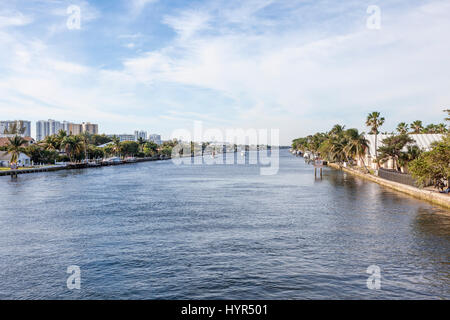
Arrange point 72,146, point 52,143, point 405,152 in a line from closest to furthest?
point 405,152 → point 52,143 → point 72,146

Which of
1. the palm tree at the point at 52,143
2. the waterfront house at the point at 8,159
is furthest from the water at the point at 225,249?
the palm tree at the point at 52,143

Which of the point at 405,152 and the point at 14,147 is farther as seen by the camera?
the point at 14,147

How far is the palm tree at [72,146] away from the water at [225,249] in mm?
89609

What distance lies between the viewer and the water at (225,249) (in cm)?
1922

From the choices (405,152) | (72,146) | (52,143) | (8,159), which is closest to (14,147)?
(8,159)

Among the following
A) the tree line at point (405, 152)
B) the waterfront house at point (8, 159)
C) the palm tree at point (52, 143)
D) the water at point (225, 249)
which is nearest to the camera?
the water at point (225, 249)

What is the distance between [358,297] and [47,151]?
409ft

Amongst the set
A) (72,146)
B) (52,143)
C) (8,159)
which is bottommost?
(8,159)

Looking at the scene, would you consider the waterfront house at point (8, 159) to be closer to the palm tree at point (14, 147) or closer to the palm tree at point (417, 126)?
the palm tree at point (14, 147)

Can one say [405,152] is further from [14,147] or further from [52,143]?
[52,143]

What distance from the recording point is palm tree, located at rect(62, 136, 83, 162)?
132875 mm

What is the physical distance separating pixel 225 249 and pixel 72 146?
402 feet

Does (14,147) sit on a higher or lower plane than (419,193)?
higher

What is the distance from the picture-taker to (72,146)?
135875mm
